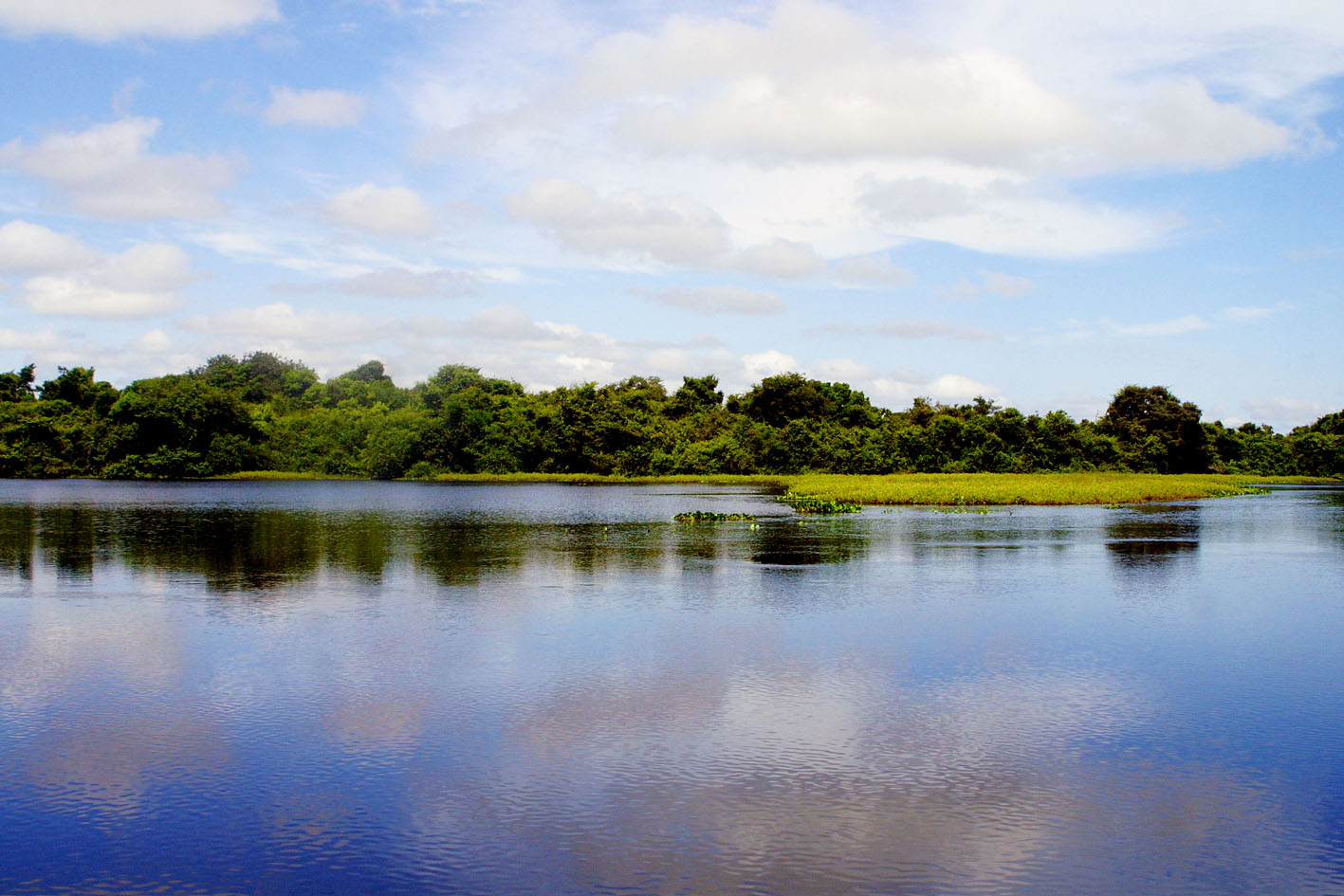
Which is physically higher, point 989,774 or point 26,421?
point 26,421

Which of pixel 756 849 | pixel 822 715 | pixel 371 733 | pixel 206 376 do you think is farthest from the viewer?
pixel 206 376

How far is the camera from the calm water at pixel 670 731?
6781 mm

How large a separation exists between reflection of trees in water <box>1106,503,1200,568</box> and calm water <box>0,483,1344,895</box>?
357cm

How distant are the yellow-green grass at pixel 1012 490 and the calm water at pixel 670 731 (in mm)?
26475

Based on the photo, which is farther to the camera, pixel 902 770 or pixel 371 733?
pixel 371 733

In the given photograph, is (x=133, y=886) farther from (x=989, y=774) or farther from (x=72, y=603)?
(x=72, y=603)

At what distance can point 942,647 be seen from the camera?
13.4 metres

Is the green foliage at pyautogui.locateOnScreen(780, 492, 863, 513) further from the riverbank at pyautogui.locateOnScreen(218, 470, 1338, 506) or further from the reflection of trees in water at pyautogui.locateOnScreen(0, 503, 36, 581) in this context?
the reflection of trees in water at pyautogui.locateOnScreen(0, 503, 36, 581)

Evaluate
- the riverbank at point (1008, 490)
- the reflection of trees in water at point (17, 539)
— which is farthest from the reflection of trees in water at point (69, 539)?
the riverbank at point (1008, 490)

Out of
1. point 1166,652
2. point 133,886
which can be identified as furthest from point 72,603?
point 1166,652

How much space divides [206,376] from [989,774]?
120 m

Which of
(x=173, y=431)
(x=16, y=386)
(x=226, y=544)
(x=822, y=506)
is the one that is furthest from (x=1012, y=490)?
(x=16, y=386)

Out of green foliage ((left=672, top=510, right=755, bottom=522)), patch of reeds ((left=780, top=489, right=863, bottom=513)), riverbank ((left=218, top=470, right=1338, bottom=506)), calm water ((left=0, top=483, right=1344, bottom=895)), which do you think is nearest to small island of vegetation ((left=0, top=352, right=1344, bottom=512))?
riverbank ((left=218, top=470, right=1338, bottom=506))

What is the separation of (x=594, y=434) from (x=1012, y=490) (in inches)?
1903
